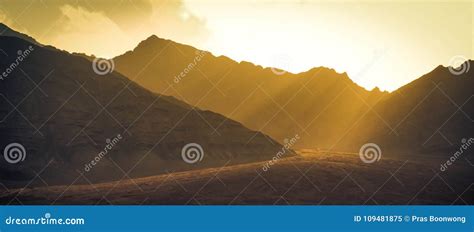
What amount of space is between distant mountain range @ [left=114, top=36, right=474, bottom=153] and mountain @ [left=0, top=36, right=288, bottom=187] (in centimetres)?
4980

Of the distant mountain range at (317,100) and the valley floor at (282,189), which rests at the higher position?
the distant mountain range at (317,100)

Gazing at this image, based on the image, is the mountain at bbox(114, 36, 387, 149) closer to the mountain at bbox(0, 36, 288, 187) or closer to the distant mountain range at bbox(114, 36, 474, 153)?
the distant mountain range at bbox(114, 36, 474, 153)

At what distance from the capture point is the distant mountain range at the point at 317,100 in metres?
103

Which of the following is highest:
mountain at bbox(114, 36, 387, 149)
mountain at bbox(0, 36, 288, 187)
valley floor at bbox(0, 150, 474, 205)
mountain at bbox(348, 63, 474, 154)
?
mountain at bbox(114, 36, 387, 149)

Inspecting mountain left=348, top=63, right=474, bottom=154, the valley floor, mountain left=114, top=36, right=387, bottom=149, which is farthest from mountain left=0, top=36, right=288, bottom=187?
mountain left=114, top=36, right=387, bottom=149

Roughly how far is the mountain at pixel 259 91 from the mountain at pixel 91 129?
5612 centimetres

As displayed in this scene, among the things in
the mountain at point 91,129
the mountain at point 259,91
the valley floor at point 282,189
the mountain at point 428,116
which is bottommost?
the valley floor at point 282,189

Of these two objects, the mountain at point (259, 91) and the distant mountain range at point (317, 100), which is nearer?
the distant mountain range at point (317, 100)

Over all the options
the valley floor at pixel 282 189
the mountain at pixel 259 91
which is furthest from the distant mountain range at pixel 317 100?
the valley floor at pixel 282 189

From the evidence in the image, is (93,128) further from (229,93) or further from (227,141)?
(229,93)

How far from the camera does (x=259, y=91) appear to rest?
156 m

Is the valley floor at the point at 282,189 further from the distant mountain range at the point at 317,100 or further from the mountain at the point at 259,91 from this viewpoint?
the mountain at the point at 259,91

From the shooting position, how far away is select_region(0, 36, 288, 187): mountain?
58.6 m

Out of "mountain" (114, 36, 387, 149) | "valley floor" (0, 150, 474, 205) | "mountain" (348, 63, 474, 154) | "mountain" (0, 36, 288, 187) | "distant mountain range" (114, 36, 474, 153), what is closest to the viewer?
"valley floor" (0, 150, 474, 205)
